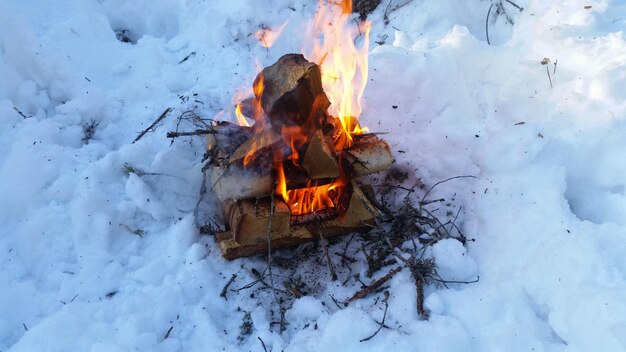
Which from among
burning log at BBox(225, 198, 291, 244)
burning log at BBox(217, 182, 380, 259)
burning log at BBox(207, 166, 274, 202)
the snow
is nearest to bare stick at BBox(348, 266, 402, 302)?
the snow

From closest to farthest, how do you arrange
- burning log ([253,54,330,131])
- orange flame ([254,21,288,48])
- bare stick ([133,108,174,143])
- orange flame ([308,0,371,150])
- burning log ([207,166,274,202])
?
burning log ([253,54,330,131]) < burning log ([207,166,274,202]) < orange flame ([308,0,371,150]) < bare stick ([133,108,174,143]) < orange flame ([254,21,288,48])

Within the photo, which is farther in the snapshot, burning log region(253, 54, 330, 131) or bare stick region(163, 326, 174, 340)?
burning log region(253, 54, 330, 131)

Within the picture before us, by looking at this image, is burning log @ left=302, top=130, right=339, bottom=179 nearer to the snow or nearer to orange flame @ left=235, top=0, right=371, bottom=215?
orange flame @ left=235, top=0, right=371, bottom=215

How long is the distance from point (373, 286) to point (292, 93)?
113 cm

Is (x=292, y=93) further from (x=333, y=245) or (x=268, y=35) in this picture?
(x=268, y=35)

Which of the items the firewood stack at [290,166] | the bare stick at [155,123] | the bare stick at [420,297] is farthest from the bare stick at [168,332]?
the bare stick at [155,123]

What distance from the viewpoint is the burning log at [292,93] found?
103 inches

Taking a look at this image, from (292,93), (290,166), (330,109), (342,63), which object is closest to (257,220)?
(290,166)

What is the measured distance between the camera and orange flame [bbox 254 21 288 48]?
4.34 meters

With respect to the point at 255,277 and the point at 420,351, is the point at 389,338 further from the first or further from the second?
the point at 255,277

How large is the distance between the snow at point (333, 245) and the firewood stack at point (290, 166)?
193 mm

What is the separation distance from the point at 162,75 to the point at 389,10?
6.92 feet

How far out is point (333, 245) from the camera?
299cm

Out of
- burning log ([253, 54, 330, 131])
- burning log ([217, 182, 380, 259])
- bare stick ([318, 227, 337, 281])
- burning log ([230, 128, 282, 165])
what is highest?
burning log ([253, 54, 330, 131])
